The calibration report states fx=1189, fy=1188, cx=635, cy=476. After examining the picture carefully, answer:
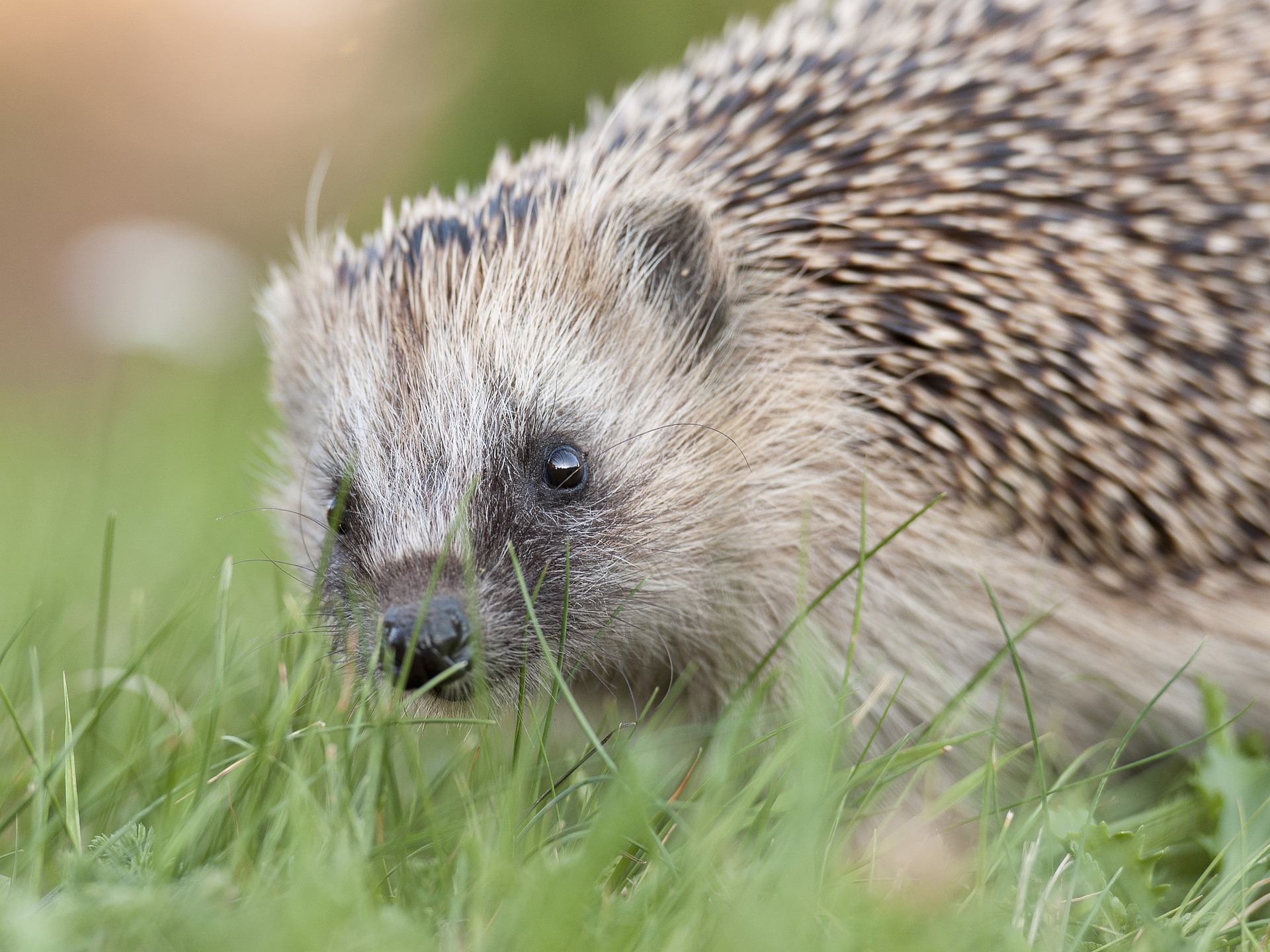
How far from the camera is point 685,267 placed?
8.18ft

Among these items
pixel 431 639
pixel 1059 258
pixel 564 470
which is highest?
pixel 1059 258

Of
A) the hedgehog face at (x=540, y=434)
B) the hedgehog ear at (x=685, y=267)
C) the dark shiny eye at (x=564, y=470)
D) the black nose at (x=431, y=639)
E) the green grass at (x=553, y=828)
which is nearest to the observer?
the green grass at (x=553, y=828)

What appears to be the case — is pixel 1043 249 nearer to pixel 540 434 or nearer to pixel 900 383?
pixel 900 383

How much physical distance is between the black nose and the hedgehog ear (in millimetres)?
857

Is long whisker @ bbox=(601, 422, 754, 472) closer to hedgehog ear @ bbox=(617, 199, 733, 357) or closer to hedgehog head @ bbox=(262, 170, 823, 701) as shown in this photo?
hedgehog head @ bbox=(262, 170, 823, 701)

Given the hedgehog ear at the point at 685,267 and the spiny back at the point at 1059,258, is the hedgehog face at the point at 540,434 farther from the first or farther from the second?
the spiny back at the point at 1059,258

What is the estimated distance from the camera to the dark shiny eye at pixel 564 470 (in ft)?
7.53

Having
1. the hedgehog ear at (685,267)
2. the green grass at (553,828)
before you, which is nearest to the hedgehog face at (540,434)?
the hedgehog ear at (685,267)

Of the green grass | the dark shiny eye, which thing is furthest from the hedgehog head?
the green grass

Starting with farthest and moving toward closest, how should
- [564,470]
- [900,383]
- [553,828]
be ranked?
[900,383] → [564,470] → [553,828]

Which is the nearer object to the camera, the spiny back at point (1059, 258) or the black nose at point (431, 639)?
the black nose at point (431, 639)

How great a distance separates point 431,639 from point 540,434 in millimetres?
541

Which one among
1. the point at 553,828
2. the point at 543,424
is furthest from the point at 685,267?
the point at 553,828

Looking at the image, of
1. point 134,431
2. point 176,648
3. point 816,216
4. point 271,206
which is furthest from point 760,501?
point 271,206
